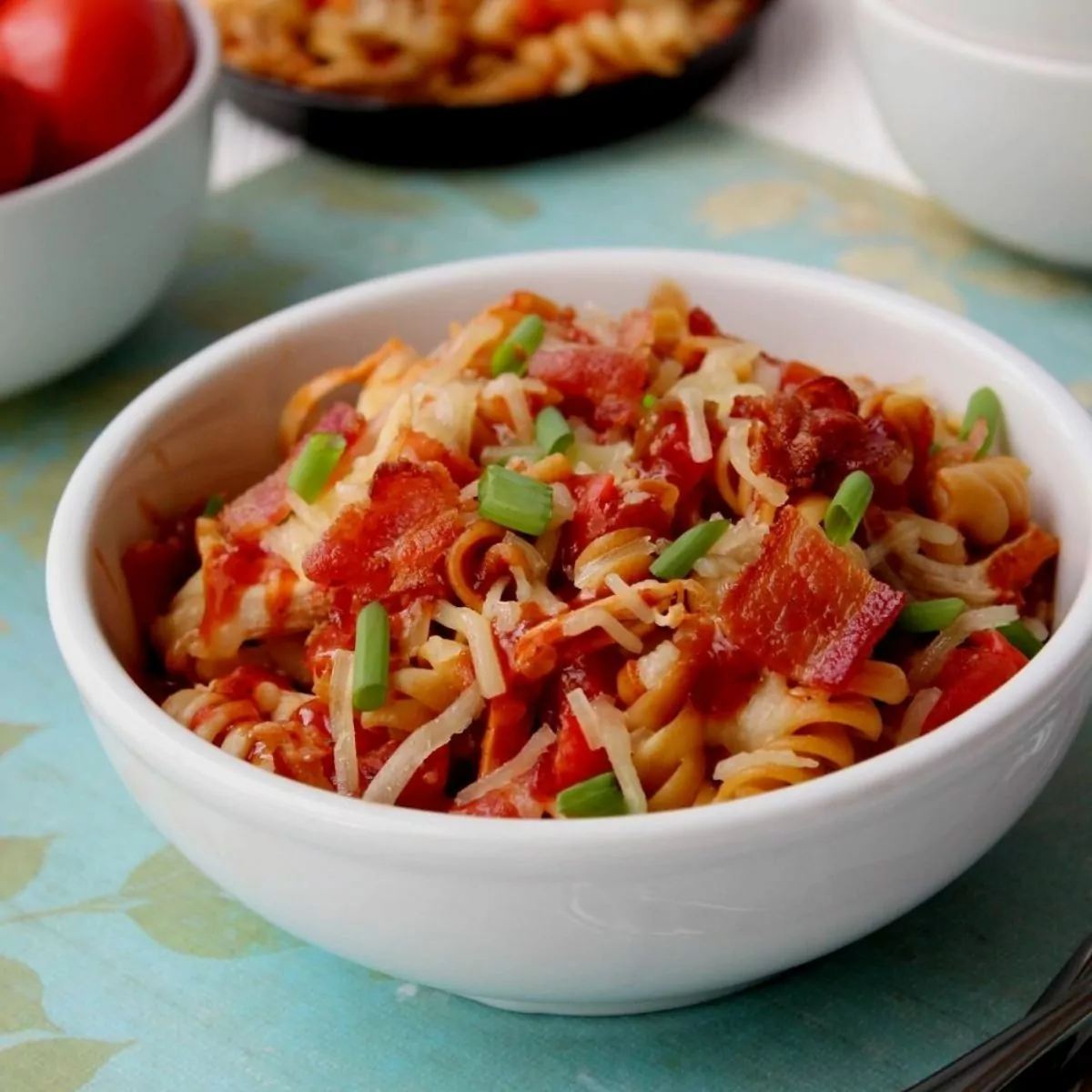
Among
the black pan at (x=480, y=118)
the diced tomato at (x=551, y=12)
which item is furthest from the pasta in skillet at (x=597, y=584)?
the diced tomato at (x=551, y=12)

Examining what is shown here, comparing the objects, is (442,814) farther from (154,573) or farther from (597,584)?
(154,573)

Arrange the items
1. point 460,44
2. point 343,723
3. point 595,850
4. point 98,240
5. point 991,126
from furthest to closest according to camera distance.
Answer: point 460,44 < point 991,126 < point 98,240 < point 343,723 < point 595,850

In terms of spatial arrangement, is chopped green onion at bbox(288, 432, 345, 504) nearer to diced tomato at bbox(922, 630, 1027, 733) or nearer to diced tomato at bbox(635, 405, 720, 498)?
diced tomato at bbox(635, 405, 720, 498)

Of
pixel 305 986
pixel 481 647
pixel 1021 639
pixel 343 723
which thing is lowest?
pixel 305 986

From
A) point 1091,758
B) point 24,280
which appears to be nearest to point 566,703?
point 1091,758

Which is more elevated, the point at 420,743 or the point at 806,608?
the point at 806,608

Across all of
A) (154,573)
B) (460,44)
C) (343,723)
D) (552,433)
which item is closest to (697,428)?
(552,433)

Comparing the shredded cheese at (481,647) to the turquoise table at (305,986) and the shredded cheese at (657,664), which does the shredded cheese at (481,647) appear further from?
the turquoise table at (305,986)
